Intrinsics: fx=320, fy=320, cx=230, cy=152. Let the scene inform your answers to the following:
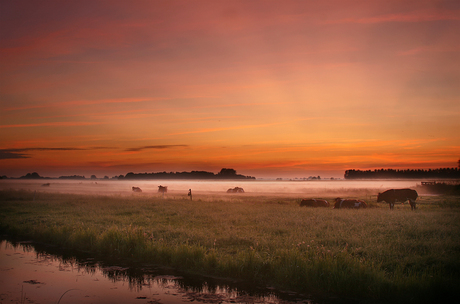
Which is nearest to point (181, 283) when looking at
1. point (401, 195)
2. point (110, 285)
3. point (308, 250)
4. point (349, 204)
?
point (110, 285)

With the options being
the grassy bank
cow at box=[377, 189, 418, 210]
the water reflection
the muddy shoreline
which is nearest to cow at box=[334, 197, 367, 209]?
cow at box=[377, 189, 418, 210]

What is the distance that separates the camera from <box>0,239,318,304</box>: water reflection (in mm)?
7582

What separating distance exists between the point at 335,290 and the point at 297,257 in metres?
1.48

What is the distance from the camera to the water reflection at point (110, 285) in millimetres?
7582

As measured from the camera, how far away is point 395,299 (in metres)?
7.41

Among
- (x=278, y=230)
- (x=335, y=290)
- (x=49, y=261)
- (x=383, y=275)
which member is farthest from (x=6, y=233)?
(x=383, y=275)

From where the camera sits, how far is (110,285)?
342 inches

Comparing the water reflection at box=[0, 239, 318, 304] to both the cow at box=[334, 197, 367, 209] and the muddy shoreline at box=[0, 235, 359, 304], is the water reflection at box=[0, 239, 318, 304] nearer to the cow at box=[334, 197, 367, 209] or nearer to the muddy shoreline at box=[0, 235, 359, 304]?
the muddy shoreline at box=[0, 235, 359, 304]

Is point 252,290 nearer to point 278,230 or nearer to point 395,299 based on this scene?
point 395,299

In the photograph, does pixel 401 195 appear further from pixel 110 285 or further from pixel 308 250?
pixel 110 285

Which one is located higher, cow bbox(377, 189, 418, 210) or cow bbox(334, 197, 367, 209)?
cow bbox(377, 189, 418, 210)

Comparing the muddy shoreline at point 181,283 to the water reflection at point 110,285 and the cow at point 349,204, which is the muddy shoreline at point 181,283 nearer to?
the water reflection at point 110,285

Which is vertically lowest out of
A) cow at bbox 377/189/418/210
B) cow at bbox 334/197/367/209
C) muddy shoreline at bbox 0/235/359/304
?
muddy shoreline at bbox 0/235/359/304

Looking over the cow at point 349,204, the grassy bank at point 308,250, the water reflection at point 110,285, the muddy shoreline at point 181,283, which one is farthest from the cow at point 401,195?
the water reflection at point 110,285
